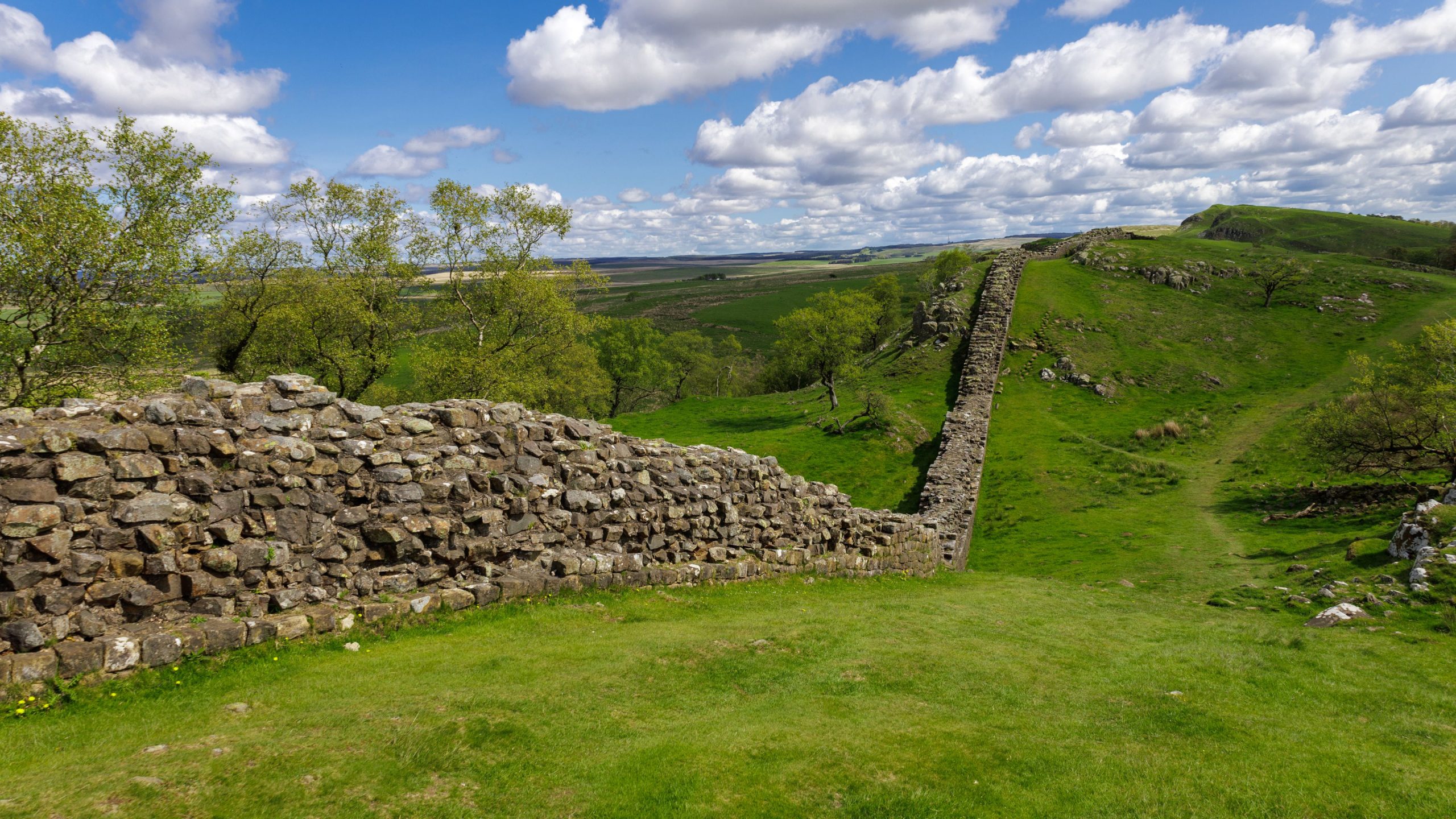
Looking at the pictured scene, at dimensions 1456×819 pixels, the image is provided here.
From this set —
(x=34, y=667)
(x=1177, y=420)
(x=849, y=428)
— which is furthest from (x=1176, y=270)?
(x=34, y=667)

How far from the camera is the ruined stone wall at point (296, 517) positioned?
1030cm

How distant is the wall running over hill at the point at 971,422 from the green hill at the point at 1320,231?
8028cm

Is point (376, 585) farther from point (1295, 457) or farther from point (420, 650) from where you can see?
point (1295, 457)

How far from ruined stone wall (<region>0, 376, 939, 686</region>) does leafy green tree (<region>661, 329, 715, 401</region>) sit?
75130mm

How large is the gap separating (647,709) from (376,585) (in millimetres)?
6903

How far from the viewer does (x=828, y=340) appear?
5716 cm

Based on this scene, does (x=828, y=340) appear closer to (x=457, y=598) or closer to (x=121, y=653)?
(x=457, y=598)

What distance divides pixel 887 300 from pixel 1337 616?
347 ft

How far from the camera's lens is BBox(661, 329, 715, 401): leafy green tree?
319ft

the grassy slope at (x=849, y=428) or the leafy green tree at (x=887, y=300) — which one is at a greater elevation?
the leafy green tree at (x=887, y=300)

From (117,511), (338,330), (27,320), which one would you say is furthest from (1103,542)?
(27,320)

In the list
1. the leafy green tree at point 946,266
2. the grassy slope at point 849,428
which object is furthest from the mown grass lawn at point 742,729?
the leafy green tree at point 946,266

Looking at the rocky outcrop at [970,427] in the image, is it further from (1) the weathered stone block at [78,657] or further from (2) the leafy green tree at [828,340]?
(1) the weathered stone block at [78,657]

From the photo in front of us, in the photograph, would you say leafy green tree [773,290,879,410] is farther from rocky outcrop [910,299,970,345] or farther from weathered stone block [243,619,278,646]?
weathered stone block [243,619,278,646]
